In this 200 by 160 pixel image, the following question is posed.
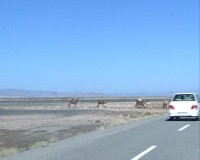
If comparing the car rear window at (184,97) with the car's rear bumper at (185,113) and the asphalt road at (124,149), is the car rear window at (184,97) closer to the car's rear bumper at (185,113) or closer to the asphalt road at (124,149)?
the car's rear bumper at (185,113)

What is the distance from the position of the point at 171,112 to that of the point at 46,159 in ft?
59.1

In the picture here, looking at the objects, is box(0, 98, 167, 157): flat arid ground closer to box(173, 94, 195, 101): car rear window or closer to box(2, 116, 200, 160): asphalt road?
box(2, 116, 200, 160): asphalt road

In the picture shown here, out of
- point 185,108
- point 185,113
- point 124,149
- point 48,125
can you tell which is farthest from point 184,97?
point 124,149

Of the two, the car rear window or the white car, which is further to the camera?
the car rear window

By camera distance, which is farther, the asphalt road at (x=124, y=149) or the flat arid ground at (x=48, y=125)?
the flat arid ground at (x=48, y=125)

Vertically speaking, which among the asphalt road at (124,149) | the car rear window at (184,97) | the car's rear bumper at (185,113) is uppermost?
the car rear window at (184,97)

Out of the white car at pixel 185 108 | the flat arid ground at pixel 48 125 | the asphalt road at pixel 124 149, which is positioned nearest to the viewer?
the asphalt road at pixel 124 149

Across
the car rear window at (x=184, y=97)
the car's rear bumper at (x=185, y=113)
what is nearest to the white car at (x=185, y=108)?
the car's rear bumper at (x=185, y=113)

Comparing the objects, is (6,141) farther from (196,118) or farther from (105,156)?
(196,118)

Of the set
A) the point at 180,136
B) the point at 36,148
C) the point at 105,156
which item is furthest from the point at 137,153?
the point at 180,136

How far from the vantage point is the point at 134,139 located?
62.2 feet

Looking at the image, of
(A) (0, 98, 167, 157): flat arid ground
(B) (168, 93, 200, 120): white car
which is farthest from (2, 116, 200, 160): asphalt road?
(B) (168, 93, 200, 120): white car

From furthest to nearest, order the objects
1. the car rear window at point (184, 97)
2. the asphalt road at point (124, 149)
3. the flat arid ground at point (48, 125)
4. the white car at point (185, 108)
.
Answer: the car rear window at point (184, 97) → the white car at point (185, 108) → the flat arid ground at point (48, 125) → the asphalt road at point (124, 149)

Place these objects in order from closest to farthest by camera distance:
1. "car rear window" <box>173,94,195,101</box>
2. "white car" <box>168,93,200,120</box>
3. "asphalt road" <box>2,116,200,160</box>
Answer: "asphalt road" <box>2,116,200,160</box> < "white car" <box>168,93,200,120</box> < "car rear window" <box>173,94,195,101</box>
